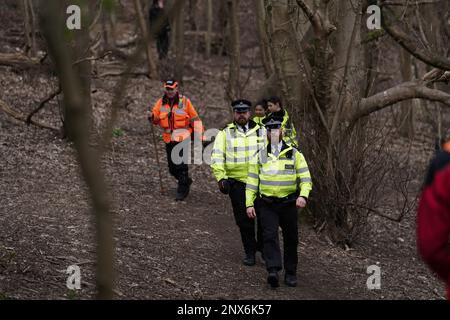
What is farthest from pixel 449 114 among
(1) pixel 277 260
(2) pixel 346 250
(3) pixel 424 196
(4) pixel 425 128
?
(3) pixel 424 196

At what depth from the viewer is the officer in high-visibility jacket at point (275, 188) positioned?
329 inches

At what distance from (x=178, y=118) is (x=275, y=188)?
413 cm

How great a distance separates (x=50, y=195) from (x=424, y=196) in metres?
8.39

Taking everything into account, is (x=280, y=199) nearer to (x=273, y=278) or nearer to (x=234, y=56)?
(x=273, y=278)

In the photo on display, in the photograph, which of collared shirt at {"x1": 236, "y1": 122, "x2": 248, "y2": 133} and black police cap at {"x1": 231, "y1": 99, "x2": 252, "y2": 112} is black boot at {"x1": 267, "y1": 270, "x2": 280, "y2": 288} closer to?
collared shirt at {"x1": 236, "y1": 122, "x2": 248, "y2": 133}

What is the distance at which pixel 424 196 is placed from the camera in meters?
4.09

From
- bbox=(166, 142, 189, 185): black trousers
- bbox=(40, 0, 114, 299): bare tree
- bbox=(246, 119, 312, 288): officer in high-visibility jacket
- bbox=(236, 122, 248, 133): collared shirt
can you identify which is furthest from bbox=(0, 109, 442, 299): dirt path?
bbox=(40, 0, 114, 299): bare tree

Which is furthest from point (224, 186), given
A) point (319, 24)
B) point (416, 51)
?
point (319, 24)

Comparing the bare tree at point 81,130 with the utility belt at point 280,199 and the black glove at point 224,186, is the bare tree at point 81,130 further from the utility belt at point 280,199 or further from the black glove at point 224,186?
the black glove at point 224,186

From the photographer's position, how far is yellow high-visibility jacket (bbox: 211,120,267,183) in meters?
9.23

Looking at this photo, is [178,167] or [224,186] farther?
[178,167]

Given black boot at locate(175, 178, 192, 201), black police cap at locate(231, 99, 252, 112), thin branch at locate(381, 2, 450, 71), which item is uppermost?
thin branch at locate(381, 2, 450, 71)

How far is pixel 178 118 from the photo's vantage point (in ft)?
40.1

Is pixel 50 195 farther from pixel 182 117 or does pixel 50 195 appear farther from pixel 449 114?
pixel 449 114
